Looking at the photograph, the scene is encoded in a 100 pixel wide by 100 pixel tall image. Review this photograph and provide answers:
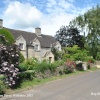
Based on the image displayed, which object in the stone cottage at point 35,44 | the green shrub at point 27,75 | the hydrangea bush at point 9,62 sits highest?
the stone cottage at point 35,44

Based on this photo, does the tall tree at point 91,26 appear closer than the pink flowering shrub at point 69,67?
No

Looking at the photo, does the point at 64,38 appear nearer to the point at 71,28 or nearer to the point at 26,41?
the point at 71,28

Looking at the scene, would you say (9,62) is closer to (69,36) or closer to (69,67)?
(69,67)

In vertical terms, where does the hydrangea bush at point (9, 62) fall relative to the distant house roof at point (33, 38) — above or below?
below

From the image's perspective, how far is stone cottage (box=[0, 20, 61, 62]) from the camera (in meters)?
39.1

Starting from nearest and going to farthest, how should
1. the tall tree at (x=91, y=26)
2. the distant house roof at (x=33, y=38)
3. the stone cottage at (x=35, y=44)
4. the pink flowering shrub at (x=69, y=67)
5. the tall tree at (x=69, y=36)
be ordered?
the pink flowering shrub at (x=69, y=67)
the stone cottage at (x=35, y=44)
the distant house roof at (x=33, y=38)
the tall tree at (x=91, y=26)
the tall tree at (x=69, y=36)

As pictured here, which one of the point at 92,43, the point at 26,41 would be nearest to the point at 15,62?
the point at 26,41

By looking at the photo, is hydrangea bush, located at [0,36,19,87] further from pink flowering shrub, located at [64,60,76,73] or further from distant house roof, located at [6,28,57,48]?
distant house roof, located at [6,28,57,48]

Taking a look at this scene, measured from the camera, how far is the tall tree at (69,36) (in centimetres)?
6120

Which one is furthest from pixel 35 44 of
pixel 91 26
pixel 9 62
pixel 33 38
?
pixel 9 62

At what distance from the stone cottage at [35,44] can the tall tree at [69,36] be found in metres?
13.4

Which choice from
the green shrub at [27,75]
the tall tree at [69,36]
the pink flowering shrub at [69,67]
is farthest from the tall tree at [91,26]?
the green shrub at [27,75]

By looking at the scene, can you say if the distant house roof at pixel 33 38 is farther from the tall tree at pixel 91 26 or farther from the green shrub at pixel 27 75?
the green shrub at pixel 27 75

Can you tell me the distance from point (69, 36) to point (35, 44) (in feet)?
72.7
